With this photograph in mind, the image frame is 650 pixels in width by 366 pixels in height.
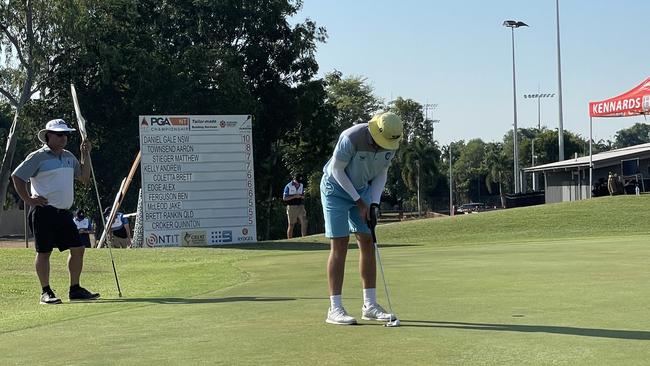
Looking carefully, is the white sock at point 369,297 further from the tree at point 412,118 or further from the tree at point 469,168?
the tree at point 469,168

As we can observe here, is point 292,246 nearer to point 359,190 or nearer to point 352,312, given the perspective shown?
point 352,312

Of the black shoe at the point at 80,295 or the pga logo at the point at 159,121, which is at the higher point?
the pga logo at the point at 159,121

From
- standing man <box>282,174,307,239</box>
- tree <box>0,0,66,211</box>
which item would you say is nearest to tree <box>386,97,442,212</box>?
tree <box>0,0,66,211</box>

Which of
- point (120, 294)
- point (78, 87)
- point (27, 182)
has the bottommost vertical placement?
point (120, 294)

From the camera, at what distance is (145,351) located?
5.47 m

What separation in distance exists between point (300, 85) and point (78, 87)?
42.0ft

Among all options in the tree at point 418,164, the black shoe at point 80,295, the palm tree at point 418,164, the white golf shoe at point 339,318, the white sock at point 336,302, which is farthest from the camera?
the palm tree at point 418,164

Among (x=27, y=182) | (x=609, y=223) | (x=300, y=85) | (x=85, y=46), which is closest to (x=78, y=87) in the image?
(x=85, y=46)

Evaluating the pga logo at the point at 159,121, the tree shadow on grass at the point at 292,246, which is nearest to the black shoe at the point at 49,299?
the tree shadow on grass at the point at 292,246

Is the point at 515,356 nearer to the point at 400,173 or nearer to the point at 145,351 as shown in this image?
the point at 145,351

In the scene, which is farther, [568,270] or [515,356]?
[568,270]

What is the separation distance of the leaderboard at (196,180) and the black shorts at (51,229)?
12446 millimetres

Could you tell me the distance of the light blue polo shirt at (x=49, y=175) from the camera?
29.6ft

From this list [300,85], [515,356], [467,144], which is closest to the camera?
[515,356]
